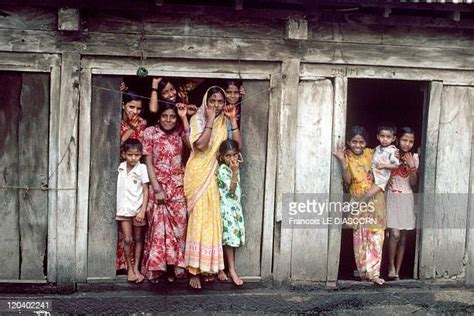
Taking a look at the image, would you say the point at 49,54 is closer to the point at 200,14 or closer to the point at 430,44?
the point at 200,14

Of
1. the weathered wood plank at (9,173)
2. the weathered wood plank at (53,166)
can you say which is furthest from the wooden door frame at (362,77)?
the weathered wood plank at (9,173)

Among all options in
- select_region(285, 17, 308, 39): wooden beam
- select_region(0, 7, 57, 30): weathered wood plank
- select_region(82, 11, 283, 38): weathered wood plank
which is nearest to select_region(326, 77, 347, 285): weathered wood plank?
select_region(285, 17, 308, 39): wooden beam

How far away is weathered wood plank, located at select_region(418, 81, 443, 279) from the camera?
739 centimetres

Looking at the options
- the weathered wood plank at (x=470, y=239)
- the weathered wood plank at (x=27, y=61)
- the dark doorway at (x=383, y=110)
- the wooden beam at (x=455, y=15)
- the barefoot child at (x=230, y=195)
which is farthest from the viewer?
the dark doorway at (x=383, y=110)

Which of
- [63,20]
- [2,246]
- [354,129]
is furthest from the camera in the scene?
[354,129]

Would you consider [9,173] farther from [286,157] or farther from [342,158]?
[342,158]

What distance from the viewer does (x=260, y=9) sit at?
688cm

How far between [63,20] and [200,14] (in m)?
1.37

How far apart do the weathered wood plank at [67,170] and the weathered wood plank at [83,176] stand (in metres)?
0.05

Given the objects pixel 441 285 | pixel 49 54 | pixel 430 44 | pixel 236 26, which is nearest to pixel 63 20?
pixel 49 54

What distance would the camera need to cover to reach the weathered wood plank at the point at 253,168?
7145 millimetres

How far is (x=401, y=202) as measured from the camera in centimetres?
761

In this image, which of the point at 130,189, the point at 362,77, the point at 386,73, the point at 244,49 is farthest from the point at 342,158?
the point at 130,189

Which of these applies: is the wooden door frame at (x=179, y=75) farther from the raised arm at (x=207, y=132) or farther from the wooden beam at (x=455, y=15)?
the wooden beam at (x=455, y=15)
